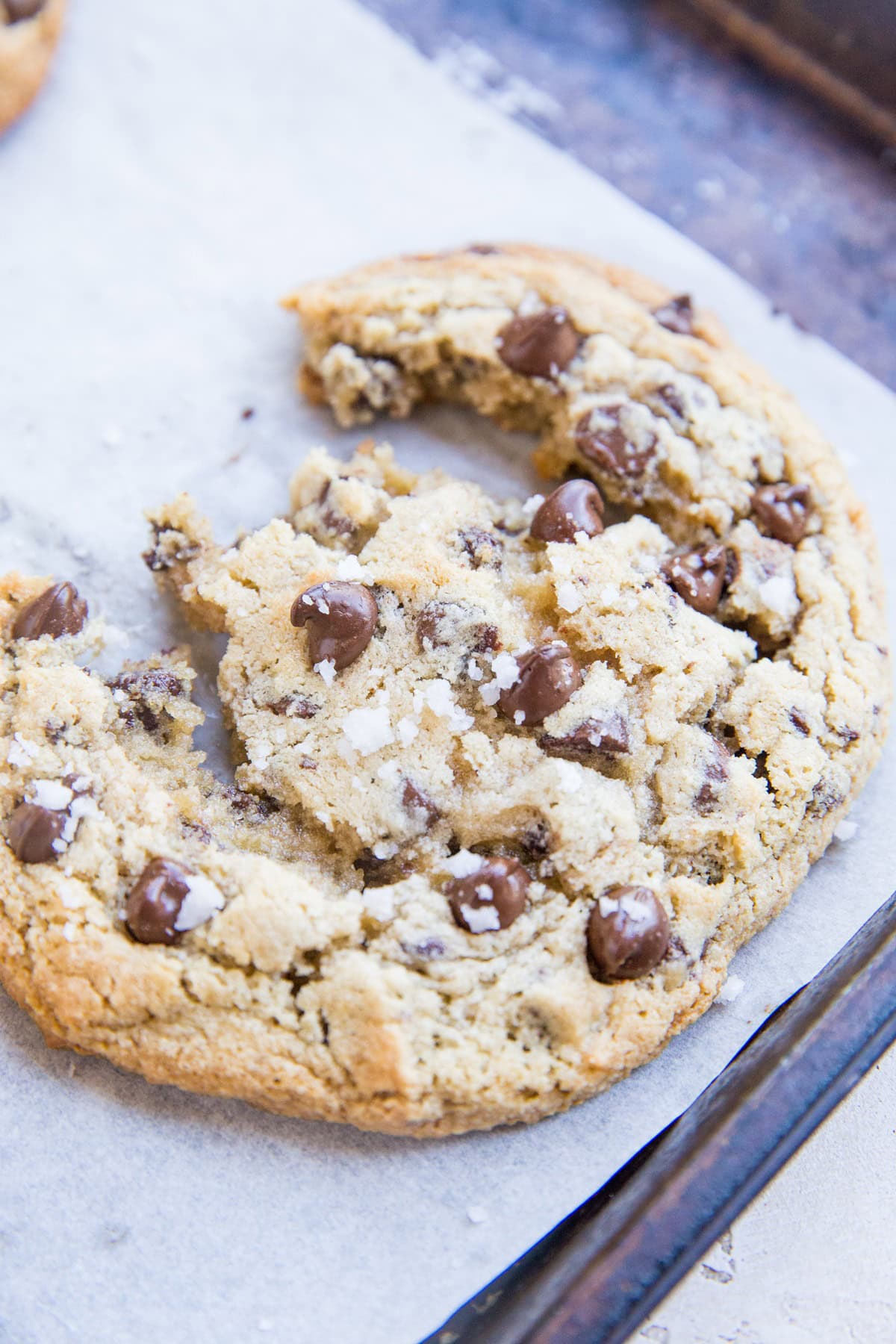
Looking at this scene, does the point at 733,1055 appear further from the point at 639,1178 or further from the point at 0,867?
the point at 0,867

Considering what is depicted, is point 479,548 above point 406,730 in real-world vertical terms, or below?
above

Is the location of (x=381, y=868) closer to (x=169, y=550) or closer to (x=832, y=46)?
(x=169, y=550)

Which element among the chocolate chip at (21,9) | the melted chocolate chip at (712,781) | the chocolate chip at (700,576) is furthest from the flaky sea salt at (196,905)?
the chocolate chip at (21,9)

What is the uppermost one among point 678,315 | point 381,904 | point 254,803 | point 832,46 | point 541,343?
point 832,46

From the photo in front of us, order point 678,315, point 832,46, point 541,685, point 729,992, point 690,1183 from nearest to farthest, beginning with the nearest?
point 690,1183 → point 541,685 → point 729,992 → point 678,315 → point 832,46

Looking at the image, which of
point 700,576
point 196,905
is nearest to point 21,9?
point 700,576

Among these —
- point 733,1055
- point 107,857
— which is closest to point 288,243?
point 107,857

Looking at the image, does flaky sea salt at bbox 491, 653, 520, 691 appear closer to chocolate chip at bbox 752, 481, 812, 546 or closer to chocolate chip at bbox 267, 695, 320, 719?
chocolate chip at bbox 267, 695, 320, 719

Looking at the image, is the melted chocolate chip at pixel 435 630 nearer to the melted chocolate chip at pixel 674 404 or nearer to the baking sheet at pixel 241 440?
the baking sheet at pixel 241 440
